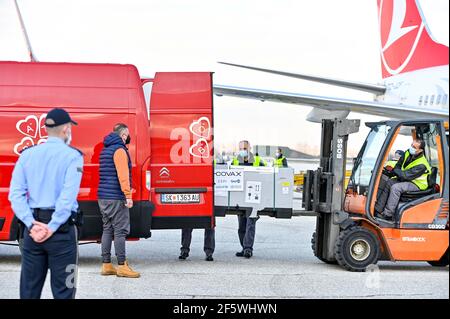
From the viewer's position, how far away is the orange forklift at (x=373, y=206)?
9102mm

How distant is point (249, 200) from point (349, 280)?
6.30 ft

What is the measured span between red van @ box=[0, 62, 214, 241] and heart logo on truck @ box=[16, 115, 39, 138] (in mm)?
12

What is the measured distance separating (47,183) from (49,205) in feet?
0.49

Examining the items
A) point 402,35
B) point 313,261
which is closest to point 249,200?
point 313,261

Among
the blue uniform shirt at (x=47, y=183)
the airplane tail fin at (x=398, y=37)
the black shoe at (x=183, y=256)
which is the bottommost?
the black shoe at (x=183, y=256)

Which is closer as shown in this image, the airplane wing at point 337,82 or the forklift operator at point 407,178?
the forklift operator at point 407,178

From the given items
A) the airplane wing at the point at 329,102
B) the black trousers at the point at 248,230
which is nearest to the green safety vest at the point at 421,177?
the black trousers at the point at 248,230

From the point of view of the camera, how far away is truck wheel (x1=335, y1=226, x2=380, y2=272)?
360 inches

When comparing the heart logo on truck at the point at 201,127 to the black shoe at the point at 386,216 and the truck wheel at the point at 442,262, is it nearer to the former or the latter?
the black shoe at the point at 386,216

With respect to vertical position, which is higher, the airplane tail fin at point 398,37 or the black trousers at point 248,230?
the airplane tail fin at point 398,37

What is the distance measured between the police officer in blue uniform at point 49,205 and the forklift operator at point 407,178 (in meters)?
5.01

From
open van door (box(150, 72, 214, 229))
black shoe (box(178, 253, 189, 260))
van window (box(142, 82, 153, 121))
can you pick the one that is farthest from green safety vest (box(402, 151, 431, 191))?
van window (box(142, 82, 153, 121))
